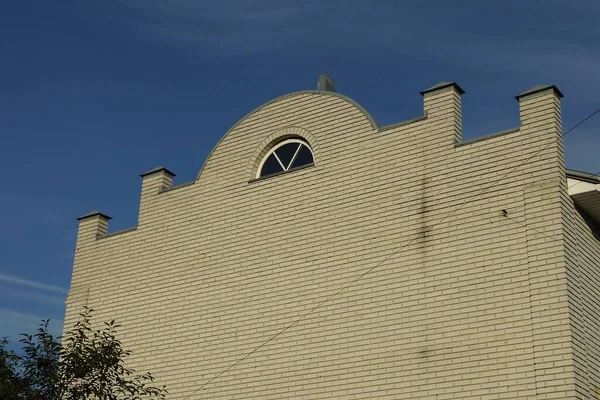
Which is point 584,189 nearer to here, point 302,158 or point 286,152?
point 302,158

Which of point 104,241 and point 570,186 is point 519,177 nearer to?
point 570,186

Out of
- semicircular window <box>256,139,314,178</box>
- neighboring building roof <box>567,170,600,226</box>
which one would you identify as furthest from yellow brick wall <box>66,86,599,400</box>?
neighboring building roof <box>567,170,600,226</box>

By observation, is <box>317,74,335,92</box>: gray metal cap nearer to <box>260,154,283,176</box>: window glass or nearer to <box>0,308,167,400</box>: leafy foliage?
<box>260,154,283,176</box>: window glass

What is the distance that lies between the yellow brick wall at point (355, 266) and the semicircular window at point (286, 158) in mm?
214

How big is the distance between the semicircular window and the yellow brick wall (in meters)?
0.21

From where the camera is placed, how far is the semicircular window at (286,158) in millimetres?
16516

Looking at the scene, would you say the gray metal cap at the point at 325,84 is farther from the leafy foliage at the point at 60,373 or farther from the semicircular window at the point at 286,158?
the leafy foliage at the point at 60,373

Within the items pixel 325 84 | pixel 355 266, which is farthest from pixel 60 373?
pixel 325 84

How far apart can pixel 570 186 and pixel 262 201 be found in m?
5.66

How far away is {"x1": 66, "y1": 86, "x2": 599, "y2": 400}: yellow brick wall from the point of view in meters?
12.9

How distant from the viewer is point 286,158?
16.8 m

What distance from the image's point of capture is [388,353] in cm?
1375

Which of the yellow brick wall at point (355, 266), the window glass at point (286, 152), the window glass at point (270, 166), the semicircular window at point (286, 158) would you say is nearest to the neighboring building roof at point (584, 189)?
the yellow brick wall at point (355, 266)

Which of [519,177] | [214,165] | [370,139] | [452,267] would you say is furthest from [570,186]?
[214,165]
